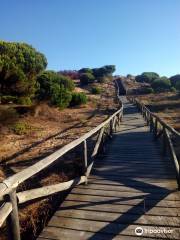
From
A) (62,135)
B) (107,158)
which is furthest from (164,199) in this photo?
(62,135)

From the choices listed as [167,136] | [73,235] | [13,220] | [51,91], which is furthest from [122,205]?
[51,91]

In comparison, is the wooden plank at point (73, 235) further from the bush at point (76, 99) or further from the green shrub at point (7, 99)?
the bush at point (76, 99)

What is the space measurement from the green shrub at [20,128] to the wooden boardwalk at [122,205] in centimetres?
893

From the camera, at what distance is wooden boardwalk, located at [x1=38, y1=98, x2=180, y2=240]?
5246mm

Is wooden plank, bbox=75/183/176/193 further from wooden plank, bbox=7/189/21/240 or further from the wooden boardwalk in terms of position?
wooden plank, bbox=7/189/21/240

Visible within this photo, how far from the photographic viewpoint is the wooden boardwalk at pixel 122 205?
525cm

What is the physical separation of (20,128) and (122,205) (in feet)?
41.8

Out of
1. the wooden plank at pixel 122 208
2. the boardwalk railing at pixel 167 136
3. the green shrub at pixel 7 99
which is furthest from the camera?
the green shrub at pixel 7 99

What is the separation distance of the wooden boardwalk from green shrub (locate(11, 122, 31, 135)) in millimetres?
8927

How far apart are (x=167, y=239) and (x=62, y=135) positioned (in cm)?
1262

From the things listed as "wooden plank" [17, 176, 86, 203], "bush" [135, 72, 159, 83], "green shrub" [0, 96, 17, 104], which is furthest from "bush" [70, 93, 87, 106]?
"bush" [135, 72, 159, 83]

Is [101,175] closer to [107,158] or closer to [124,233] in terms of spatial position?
[107,158]

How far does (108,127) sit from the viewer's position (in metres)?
15.7

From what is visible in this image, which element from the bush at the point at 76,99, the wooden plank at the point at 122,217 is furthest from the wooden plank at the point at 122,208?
the bush at the point at 76,99
